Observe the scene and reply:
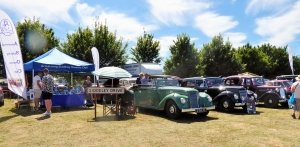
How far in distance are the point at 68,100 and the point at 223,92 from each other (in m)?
7.07

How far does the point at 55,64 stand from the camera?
10664mm

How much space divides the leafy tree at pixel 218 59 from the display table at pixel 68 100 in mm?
21971

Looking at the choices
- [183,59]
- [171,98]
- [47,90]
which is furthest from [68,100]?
[183,59]

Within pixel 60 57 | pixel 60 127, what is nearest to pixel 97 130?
pixel 60 127

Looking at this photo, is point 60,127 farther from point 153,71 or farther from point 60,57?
point 153,71

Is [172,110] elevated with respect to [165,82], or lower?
lower

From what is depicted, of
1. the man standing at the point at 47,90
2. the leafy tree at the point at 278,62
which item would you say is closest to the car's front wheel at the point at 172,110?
the man standing at the point at 47,90

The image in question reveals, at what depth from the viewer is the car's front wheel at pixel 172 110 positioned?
802 centimetres

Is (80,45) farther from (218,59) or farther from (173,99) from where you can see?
(173,99)

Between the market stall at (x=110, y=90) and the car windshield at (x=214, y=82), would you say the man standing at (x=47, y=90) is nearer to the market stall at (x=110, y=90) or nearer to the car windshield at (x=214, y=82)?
the market stall at (x=110, y=90)

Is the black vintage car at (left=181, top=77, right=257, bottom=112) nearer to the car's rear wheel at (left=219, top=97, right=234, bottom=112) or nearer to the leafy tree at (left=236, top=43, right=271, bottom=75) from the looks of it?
the car's rear wheel at (left=219, top=97, right=234, bottom=112)

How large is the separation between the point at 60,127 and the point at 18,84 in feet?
13.4

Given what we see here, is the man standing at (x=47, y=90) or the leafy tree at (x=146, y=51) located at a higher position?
the leafy tree at (x=146, y=51)

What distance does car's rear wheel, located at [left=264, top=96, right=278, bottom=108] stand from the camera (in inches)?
444
